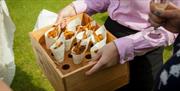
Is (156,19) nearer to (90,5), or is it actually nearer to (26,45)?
(90,5)

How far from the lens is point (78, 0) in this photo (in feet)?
5.41

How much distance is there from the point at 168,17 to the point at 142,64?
0.50 m

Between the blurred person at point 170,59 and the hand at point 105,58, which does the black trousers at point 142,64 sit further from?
the blurred person at point 170,59

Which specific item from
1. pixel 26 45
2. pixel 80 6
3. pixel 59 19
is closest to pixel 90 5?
pixel 80 6

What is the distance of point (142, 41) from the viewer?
1.35 metres

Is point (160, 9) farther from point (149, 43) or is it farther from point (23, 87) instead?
point (23, 87)

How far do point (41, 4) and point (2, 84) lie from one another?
213cm

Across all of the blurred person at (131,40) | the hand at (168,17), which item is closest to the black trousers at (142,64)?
the blurred person at (131,40)

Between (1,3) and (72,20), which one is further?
(1,3)

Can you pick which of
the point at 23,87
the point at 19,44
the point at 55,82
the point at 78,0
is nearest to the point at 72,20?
the point at 78,0

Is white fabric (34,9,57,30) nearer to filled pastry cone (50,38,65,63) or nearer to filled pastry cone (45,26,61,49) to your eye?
filled pastry cone (45,26,61,49)

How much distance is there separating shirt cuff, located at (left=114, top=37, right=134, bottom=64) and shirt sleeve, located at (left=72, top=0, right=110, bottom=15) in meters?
0.33

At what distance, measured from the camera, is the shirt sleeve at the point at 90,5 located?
1608 millimetres

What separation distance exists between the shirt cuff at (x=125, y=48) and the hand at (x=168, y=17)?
0.77 feet
